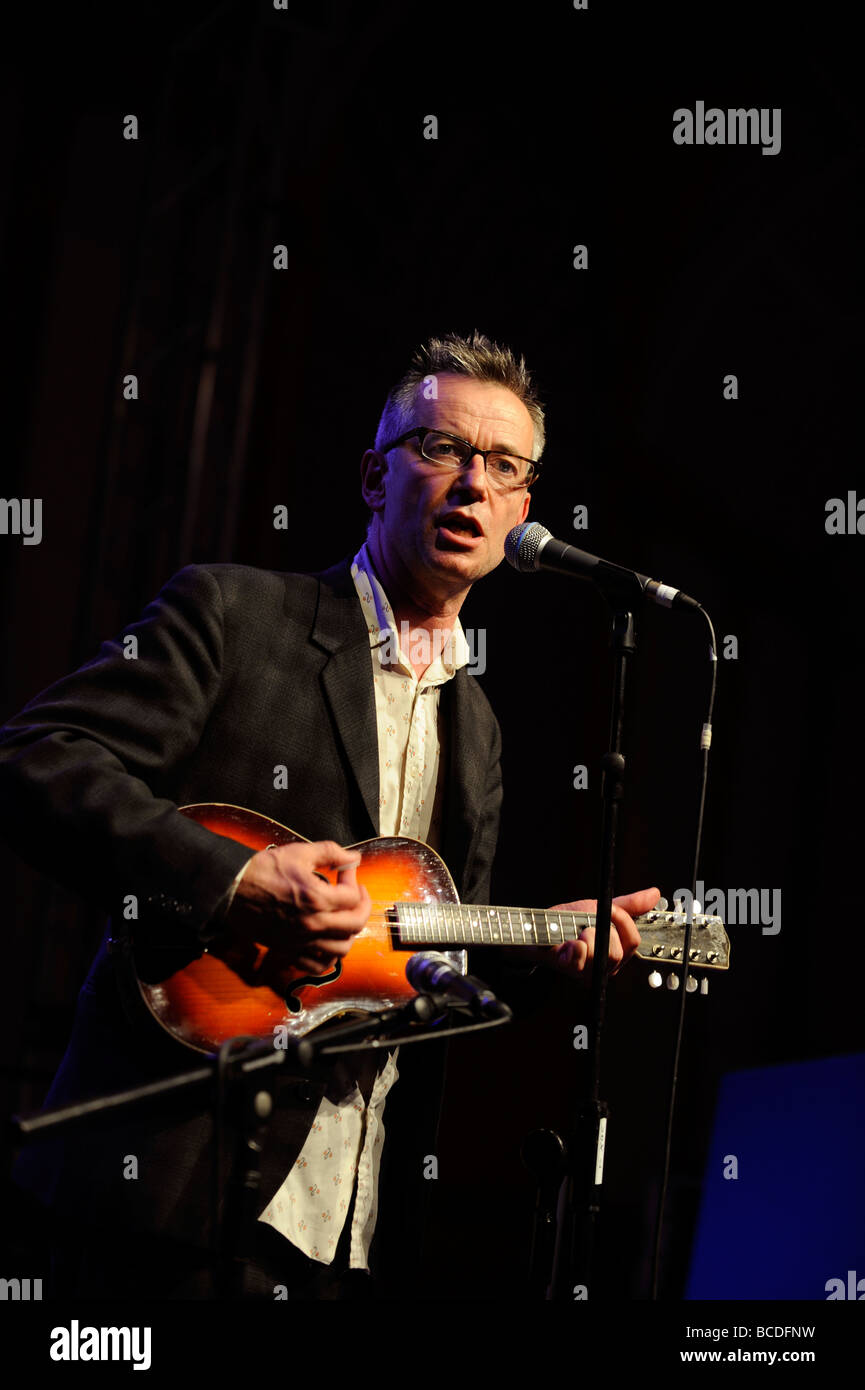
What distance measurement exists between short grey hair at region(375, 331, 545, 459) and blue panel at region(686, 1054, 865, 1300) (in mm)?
2171

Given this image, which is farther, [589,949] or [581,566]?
[589,949]

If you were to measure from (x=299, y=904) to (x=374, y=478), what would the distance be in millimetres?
1346

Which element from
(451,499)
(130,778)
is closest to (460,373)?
(451,499)

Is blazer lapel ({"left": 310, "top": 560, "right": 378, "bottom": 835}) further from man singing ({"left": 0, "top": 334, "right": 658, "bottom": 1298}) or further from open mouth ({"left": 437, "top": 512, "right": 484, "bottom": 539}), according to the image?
open mouth ({"left": 437, "top": 512, "right": 484, "bottom": 539})

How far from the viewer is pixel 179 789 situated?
244cm

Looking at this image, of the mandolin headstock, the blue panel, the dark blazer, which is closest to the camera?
the dark blazer

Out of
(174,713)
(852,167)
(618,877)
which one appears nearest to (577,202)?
(852,167)

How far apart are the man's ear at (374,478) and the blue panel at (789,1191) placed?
7.16 ft

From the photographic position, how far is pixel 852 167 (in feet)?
21.5

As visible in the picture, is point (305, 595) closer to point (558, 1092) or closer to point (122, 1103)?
point (122, 1103)

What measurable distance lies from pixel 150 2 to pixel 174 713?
447 cm

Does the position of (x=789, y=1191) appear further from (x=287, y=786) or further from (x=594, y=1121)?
(x=287, y=786)

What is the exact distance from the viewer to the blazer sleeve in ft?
6.72

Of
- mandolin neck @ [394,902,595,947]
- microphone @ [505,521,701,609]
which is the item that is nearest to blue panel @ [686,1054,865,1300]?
mandolin neck @ [394,902,595,947]
